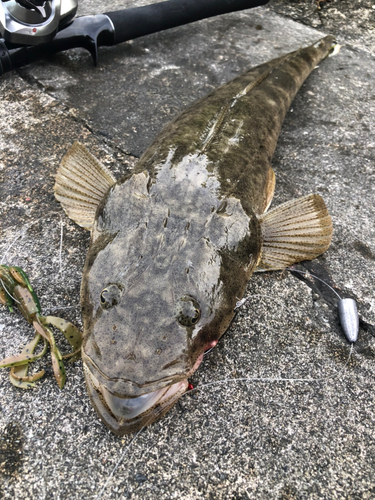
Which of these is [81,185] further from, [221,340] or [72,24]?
[72,24]

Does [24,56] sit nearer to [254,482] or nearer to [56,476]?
[56,476]

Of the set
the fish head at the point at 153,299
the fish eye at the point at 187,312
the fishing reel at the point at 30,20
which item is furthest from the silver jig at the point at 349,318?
the fishing reel at the point at 30,20

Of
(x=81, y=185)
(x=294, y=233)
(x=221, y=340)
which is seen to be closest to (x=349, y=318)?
(x=294, y=233)

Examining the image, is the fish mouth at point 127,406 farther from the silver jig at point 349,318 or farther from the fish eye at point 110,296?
the silver jig at point 349,318

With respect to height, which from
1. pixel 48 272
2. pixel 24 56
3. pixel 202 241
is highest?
pixel 24 56

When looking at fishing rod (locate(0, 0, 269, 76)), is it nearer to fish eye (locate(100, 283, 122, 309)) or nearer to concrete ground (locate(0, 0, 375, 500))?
concrete ground (locate(0, 0, 375, 500))

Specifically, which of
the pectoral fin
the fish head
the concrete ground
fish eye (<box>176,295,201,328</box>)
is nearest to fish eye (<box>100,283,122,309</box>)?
the fish head

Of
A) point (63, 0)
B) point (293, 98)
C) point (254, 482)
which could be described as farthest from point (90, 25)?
point (254, 482)

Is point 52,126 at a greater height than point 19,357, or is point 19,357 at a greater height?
point 52,126
